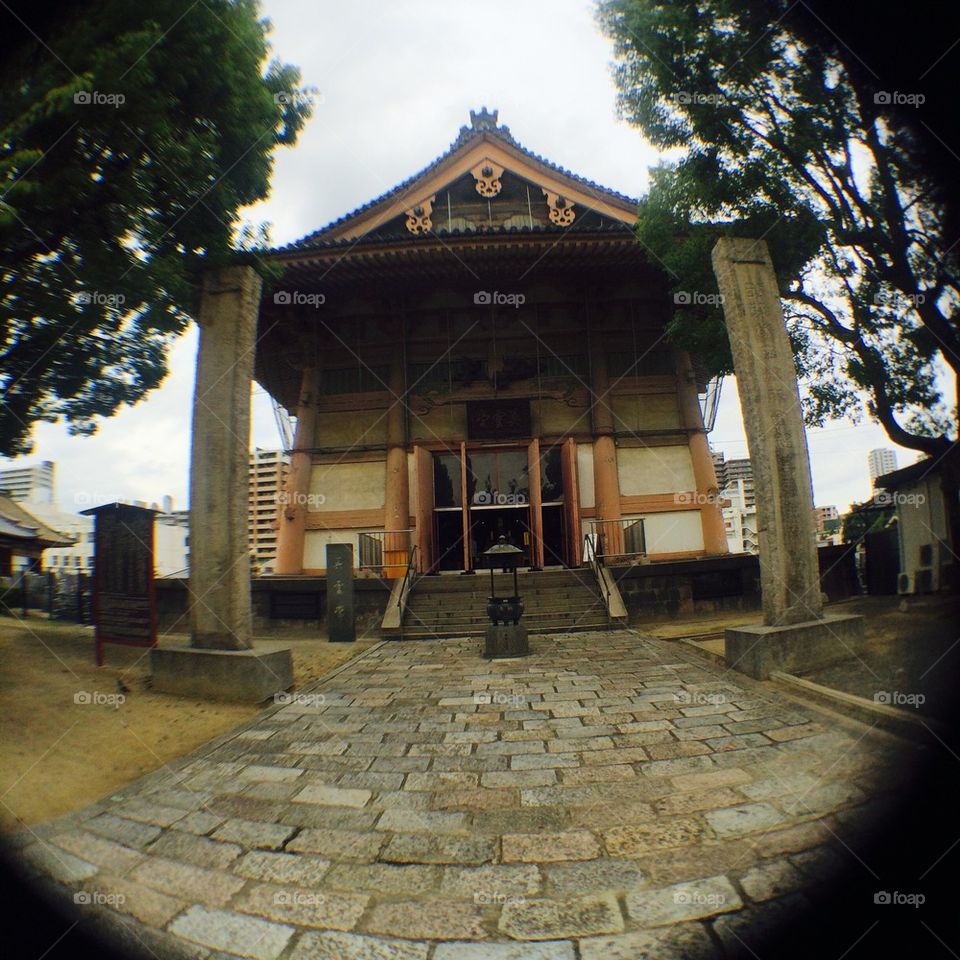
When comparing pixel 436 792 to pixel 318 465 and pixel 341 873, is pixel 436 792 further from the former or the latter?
pixel 318 465

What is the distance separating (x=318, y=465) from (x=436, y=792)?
33.2ft

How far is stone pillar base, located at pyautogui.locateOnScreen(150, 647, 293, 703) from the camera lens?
4797 mm

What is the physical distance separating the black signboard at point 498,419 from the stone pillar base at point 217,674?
791 centimetres

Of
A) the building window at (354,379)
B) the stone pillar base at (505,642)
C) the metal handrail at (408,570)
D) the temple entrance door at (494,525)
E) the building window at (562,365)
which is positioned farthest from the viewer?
the building window at (354,379)

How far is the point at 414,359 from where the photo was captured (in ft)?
40.0

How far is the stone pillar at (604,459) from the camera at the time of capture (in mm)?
10961

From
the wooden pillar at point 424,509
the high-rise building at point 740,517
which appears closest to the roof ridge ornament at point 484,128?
the wooden pillar at point 424,509

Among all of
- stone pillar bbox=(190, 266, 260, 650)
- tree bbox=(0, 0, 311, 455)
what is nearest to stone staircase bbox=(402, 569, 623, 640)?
stone pillar bbox=(190, 266, 260, 650)

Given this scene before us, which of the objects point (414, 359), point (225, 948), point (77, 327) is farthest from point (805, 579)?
point (414, 359)

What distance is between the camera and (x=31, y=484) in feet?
8.05

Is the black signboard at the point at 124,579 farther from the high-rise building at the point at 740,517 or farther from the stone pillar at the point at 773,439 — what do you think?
the high-rise building at the point at 740,517

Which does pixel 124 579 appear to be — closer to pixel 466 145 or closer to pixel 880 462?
pixel 880 462

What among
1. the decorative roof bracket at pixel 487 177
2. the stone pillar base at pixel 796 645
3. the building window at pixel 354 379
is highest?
the decorative roof bracket at pixel 487 177

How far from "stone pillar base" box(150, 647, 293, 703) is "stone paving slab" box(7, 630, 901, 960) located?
84cm
